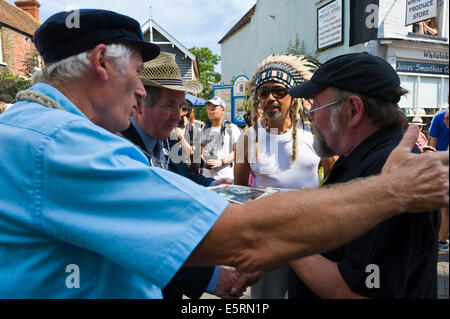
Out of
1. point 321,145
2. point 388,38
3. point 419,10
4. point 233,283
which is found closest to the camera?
point 233,283

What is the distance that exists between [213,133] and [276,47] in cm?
1259

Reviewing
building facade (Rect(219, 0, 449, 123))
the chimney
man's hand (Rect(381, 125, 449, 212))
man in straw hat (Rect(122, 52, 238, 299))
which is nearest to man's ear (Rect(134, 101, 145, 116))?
man in straw hat (Rect(122, 52, 238, 299))

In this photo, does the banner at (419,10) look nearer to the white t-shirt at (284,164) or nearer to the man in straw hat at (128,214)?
the white t-shirt at (284,164)

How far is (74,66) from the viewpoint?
1.17 meters

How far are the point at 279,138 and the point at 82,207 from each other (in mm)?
2437

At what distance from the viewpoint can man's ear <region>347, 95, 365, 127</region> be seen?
1.64 metres

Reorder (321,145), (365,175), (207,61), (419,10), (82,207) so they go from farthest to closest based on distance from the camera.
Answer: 1. (207,61)
2. (419,10)
3. (321,145)
4. (365,175)
5. (82,207)

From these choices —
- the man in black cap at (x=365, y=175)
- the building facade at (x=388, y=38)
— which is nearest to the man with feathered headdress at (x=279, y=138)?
the man in black cap at (x=365, y=175)

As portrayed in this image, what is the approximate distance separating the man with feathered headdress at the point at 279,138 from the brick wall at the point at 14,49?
21.1m

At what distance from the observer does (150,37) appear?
19969 mm

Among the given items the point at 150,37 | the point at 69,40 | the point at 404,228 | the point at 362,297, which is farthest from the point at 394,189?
the point at 150,37

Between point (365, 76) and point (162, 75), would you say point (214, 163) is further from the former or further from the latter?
Result: point (365, 76)

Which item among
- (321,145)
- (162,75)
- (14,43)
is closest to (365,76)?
(321,145)

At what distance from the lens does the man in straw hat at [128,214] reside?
2.69 ft
